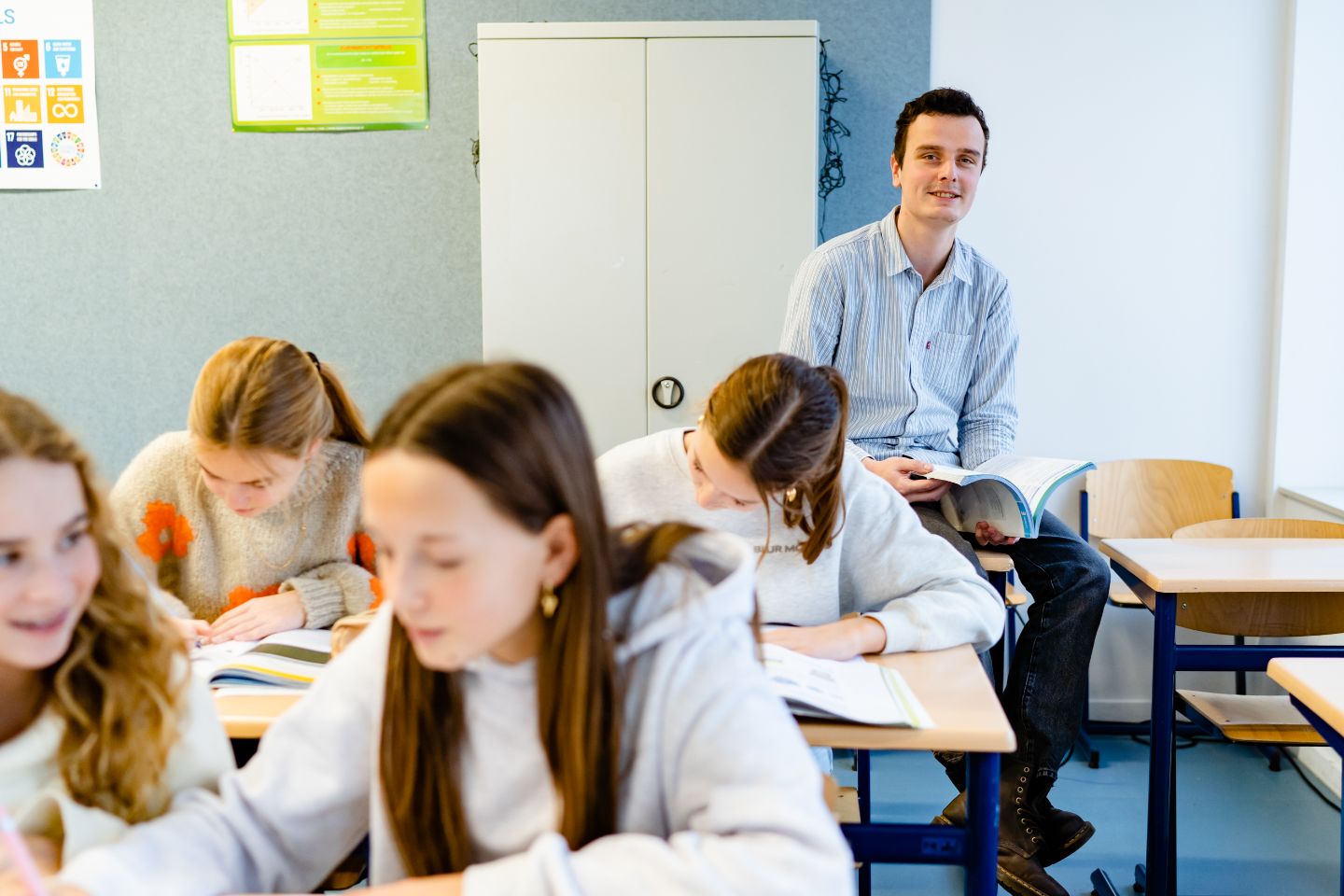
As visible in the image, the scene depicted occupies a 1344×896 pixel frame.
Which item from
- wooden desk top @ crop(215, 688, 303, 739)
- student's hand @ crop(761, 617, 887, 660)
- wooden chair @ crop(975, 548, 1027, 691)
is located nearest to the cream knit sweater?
wooden desk top @ crop(215, 688, 303, 739)

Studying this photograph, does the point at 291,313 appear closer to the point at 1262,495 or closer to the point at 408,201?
the point at 408,201

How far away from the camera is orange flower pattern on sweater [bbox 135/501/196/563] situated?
185cm

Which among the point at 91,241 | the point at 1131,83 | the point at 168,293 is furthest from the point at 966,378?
the point at 91,241

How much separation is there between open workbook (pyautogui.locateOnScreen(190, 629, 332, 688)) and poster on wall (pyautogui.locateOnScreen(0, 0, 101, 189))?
2.42m

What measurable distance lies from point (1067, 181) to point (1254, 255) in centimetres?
58

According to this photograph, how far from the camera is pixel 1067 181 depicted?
11.2 ft

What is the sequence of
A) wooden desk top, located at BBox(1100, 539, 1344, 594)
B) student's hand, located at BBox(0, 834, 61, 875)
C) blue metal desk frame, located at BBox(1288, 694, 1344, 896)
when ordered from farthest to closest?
1. wooden desk top, located at BBox(1100, 539, 1344, 594)
2. blue metal desk frame, located at BBox(1288, 694, 1344, 896)
3. student's hand, located at BBox(0, 834, 61, 875)

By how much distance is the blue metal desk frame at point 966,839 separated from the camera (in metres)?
1.39

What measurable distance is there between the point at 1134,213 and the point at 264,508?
2.65m

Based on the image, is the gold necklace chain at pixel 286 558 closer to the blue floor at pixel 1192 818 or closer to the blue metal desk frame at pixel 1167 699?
the blue floor at pixel 1192 818

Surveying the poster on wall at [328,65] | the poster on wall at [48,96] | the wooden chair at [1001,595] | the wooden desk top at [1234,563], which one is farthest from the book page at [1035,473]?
the poster on wall at [48,96]

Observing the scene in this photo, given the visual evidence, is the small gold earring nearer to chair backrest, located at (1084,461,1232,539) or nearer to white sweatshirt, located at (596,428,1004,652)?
white sweatshirt, located at (596,428,1004,652)

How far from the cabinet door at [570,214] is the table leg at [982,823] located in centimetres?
177

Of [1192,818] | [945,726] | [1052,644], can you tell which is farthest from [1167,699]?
[945,726]
